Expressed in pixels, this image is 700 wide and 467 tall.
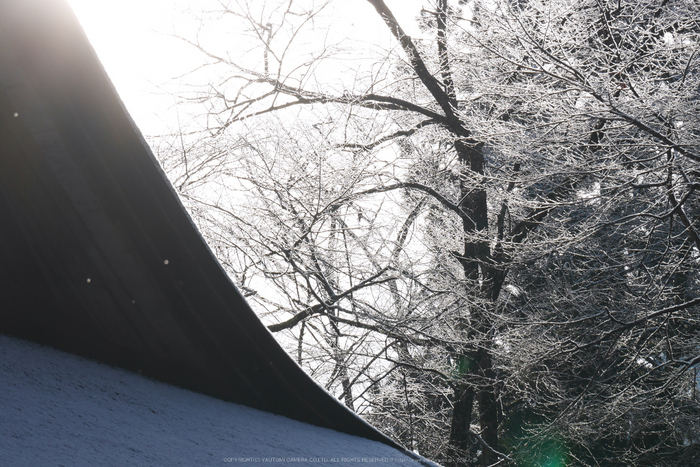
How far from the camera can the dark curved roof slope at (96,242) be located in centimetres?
169

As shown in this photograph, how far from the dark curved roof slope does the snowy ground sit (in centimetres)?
15

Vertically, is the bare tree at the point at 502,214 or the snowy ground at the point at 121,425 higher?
the bare tree at the point at 502,214

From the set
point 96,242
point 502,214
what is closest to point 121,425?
point 96,242

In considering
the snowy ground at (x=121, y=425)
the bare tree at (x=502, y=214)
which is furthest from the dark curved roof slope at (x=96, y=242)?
the bare tree at (x=502, y=214)

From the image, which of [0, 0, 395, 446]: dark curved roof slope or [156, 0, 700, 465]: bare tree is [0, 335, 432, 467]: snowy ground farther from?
[156, 0, 700, 465]: bare tree

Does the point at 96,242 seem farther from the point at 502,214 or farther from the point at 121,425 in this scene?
the point at 502,214

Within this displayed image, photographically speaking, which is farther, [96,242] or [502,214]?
[502,214]

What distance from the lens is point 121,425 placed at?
1.71 meters

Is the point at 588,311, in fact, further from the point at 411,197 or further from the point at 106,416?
the point at 106,416

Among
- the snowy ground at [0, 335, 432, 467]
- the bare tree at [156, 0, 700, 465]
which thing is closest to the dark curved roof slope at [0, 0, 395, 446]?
A: the snowy ground at [0, 335, 432, 467]

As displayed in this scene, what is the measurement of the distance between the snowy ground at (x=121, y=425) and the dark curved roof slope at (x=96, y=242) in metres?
0.15

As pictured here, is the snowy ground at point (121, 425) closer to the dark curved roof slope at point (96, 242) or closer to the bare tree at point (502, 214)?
the dark curved roof slope at point (96, 242)

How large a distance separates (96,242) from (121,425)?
Answer: 2.63ft

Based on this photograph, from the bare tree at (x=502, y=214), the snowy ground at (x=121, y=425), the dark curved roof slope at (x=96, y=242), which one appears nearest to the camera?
the snowy ground at (x=121, y=425)
